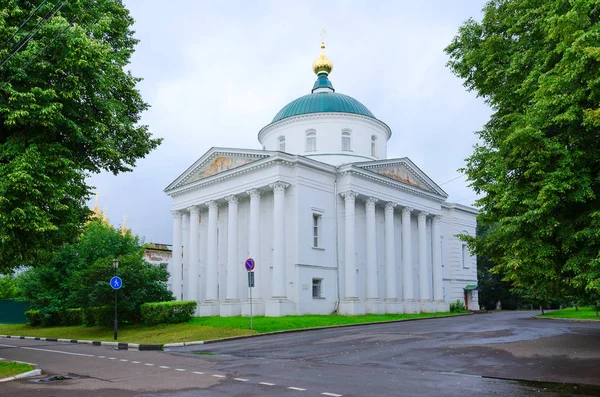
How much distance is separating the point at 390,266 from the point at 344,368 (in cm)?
2642

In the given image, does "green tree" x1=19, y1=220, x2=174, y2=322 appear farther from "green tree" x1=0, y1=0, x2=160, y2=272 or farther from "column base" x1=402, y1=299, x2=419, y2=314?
"column base" x1=402, y1=299, x2=419, y2=314

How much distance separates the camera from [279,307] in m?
32.0

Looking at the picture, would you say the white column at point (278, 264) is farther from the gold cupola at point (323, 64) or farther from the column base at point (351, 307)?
the gold cupola at point (323, 64)

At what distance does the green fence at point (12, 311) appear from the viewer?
4953 cm

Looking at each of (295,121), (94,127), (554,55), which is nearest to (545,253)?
(554,55)

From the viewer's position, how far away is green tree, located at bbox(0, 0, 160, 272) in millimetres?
13328

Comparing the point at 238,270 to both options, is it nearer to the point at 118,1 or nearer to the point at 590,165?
the point at 118,1

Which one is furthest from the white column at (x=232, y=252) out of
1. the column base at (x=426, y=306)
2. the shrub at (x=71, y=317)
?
the column base at (x=426, y=306)

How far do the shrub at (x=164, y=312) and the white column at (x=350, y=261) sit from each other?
36.9 ft

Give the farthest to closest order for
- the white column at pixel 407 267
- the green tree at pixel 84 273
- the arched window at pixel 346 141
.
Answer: the arched window at pixel 346 141
the white column at pixel 407 267
the green tree at pixel 84 273

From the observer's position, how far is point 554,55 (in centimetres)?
1406

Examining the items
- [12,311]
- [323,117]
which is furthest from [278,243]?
[12,311]

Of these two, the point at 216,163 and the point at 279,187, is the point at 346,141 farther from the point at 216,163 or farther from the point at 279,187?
the point at 216,163

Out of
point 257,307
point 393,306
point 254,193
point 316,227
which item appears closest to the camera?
point 257,307
